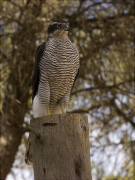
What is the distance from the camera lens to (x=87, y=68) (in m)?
5.66

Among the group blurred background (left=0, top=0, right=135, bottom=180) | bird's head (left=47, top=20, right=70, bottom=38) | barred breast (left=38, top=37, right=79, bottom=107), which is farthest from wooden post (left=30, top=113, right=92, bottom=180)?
blurred background (left=0, top=0, right=135, bottom=180)

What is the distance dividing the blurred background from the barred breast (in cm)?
174

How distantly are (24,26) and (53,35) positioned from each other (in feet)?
5.95

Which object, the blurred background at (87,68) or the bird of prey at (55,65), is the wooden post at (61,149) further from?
the blurred background at (87,68)

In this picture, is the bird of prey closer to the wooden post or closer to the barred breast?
the barred breast

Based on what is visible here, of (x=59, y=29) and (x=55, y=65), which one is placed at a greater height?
(x=59, y=29)

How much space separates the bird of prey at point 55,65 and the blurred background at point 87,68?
1659 mm

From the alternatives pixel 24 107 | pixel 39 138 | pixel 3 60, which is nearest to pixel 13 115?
pixel 24 107

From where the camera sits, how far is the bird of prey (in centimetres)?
347

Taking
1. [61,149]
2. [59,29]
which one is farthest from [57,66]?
[61,149]

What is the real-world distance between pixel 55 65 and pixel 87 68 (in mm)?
2286

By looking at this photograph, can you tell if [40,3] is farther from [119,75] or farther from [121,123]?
[121,123]

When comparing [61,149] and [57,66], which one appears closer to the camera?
[61,149]

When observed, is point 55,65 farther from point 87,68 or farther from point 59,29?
point 87,68
